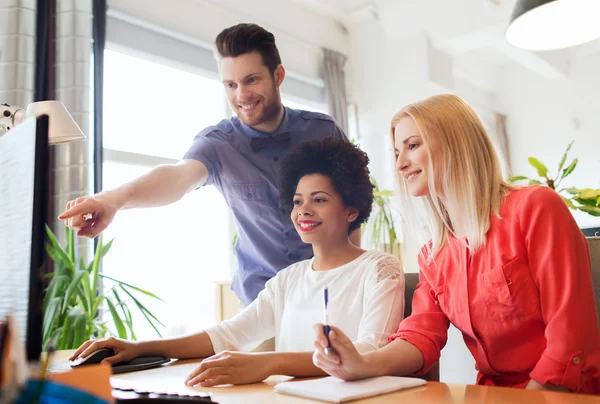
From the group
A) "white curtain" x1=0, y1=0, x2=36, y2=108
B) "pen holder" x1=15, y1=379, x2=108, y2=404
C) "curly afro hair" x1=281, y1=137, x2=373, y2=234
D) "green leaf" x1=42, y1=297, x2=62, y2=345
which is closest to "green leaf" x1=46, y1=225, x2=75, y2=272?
"green leaf" x1=42, y1=297, x2=62, y2=345

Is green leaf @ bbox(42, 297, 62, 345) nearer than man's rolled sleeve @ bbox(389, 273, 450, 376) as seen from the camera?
No

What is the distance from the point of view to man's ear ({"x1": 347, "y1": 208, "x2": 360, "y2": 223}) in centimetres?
168

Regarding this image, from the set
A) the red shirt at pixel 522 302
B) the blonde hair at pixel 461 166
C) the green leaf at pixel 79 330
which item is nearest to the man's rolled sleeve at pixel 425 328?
the red shirt at pixel 522 302

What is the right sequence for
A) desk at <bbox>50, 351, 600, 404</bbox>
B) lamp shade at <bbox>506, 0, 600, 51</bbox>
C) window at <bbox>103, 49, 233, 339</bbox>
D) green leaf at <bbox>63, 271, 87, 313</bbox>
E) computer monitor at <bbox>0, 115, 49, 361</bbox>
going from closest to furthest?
computer monitor at <bbox>0, 115, 49, 361</bbox> < desk at <bbox>50, 351, 600, 404</bbox> < lamp shade at <bbox>506, 0, 600, 51</bbox> < green leaf at <bbox>63, 271, 87, 313</bbox> < window at <bbox>103, 49, 233, 339</bbox>

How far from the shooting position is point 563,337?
3.55 feet

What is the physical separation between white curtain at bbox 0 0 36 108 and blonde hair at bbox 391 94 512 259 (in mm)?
2767

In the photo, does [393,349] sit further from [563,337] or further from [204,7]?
[204,7]

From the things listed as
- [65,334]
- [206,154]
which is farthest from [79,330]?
[206,154]

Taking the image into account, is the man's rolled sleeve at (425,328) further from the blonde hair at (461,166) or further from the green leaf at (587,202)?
the green leaf at (587,202)

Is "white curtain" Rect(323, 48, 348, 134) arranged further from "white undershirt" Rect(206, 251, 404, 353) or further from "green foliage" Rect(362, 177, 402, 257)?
"white undershirt" Rect(206, 251, 404, 353)

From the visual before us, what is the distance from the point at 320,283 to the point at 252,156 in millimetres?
560

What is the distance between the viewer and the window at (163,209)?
4.27m

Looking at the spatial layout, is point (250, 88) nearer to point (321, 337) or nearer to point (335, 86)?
point (321, 337)

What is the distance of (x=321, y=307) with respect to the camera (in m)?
1.50
